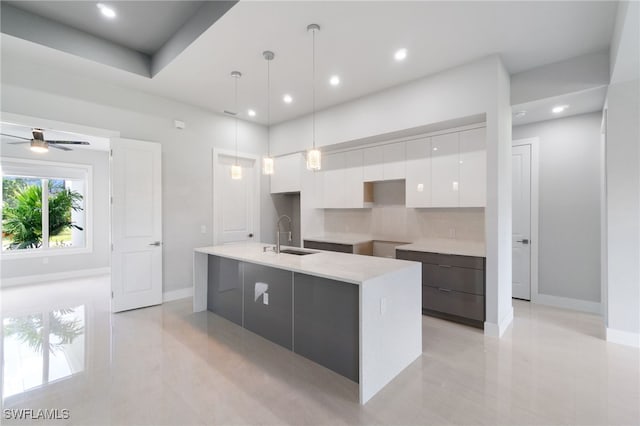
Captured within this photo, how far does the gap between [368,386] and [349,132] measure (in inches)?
136

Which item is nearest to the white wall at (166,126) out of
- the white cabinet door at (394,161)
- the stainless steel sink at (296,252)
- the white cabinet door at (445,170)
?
the stainless steel sink at (296,252)

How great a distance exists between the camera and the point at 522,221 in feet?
14.3

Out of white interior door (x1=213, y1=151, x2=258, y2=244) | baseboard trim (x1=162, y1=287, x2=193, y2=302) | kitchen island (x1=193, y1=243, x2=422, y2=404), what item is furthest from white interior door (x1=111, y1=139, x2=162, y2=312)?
kitchen island (x1=193, y1=243, x2=422, y2=404)

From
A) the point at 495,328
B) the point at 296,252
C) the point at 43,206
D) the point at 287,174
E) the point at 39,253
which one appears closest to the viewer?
the point at 495,328

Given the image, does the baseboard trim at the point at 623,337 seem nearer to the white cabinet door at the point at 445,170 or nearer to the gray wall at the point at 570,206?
the gray wall at the point at 570,206

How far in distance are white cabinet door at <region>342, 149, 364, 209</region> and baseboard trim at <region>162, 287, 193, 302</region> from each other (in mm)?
2964

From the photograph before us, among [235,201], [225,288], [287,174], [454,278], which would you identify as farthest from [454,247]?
[235,201]

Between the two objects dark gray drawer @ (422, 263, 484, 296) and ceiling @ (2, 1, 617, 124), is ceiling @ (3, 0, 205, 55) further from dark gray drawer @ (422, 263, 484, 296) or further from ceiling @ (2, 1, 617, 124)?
dark gray drawer @ (422, 263, 484, 296)

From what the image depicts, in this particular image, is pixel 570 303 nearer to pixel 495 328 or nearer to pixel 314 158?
pixel 495 328

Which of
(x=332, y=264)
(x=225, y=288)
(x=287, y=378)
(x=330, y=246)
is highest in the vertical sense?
(x=332, y=264)

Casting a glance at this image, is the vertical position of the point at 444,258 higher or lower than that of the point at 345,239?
lower

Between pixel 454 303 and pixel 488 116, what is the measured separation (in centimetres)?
220

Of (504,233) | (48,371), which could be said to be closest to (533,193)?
(504,233)

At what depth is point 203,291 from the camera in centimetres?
400
